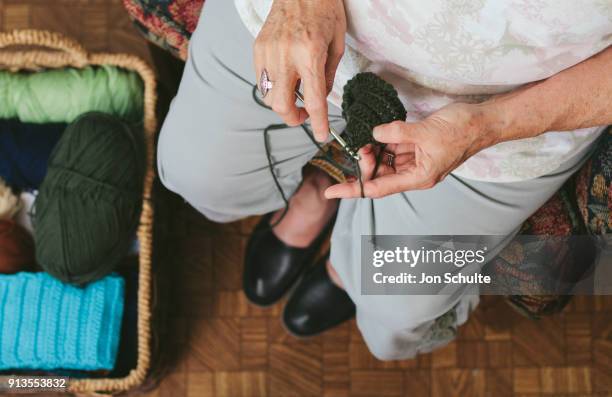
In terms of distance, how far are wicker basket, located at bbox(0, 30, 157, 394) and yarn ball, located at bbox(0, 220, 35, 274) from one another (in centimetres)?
21

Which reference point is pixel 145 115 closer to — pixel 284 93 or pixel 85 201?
pixel 85 201

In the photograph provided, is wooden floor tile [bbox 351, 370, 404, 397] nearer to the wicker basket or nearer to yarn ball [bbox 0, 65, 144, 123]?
the wicker basket

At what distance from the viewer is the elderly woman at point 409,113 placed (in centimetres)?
57

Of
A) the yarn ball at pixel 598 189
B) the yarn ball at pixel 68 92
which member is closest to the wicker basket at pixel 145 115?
the yarn ball at pixel 68 92

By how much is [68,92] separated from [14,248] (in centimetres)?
28

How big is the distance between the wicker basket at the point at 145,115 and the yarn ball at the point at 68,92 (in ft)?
0.05

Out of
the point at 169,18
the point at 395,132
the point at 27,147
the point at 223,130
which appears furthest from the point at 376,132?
the point at 27,147

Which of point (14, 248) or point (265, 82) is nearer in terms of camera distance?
point (265, 82)

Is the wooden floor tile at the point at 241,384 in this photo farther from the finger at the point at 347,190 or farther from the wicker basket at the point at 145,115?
the finger at the point at 347,190

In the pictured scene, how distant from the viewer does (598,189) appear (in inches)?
29.9

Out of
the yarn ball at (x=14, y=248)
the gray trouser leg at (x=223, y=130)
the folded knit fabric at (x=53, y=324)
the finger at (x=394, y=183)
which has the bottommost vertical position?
the folded knit fabric at (x=53, y=324)

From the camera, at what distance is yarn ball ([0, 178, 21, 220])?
1.02 m

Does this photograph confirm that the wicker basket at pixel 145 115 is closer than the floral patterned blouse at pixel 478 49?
No

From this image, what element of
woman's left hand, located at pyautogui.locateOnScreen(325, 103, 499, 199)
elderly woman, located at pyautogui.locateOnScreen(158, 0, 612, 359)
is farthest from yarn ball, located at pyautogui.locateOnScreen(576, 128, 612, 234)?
woman's left hand, located at pyautogui.locateOnScreen(325, 103, 499, 199)
